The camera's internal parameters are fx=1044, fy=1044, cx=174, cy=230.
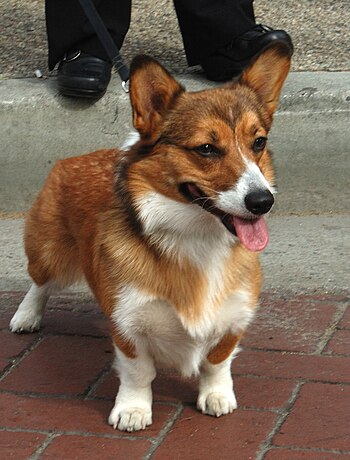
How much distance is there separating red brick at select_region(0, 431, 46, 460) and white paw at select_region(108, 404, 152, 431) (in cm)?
26

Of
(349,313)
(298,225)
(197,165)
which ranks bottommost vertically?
(298,225)

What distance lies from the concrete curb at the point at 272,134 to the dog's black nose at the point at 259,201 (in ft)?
8.14

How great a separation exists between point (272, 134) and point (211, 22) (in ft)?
2.34

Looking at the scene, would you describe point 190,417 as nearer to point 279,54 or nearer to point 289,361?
point 289,361

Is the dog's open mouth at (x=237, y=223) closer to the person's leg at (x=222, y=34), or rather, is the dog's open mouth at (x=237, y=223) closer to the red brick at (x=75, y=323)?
the red brick at (x=75, y=323)

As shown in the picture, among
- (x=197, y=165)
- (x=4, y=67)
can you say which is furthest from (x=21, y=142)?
(x=197, y=165)

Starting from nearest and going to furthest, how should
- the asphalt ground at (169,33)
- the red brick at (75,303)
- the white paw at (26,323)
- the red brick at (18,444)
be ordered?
the red brick at (18,444)
the white paw at (26,323)
the red brick at (75,303)
the asphalt ground at (169,33)

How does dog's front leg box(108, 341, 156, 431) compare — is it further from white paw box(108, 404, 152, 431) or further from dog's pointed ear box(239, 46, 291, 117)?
dog's pointed ear box(239, 46, 291, 117)

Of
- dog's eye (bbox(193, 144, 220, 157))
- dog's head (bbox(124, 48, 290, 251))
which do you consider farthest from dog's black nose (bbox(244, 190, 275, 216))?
dog's eye (bbox(193, 144, 220, 157))

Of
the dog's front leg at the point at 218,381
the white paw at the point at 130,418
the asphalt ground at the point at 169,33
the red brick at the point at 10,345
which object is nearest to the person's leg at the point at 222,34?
the asphalt ground at the point at 169,33

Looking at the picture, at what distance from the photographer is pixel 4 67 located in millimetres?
6301

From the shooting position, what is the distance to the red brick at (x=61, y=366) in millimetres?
4020

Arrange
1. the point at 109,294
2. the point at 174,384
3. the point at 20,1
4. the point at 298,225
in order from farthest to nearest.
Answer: the point at 20,1, the point at 298,225, the point at 174,384, the point at 109,294

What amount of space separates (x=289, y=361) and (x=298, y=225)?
63.3 inches
